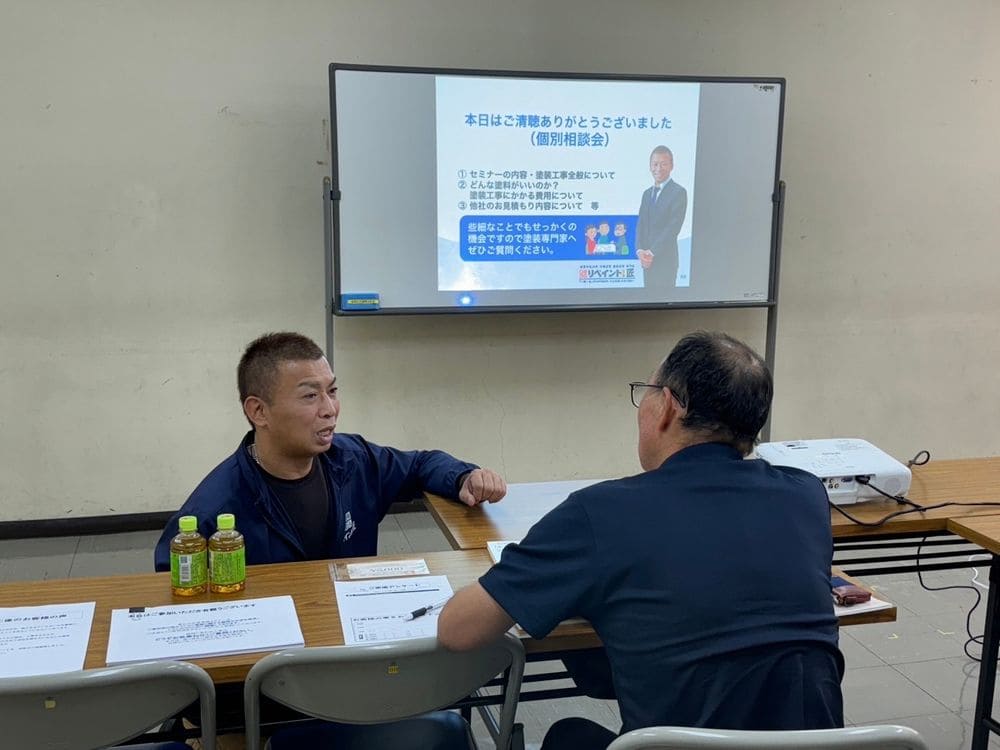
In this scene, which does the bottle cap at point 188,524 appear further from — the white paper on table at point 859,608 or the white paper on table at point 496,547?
the white paper on table at point 859,608

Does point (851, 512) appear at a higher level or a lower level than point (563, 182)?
lower

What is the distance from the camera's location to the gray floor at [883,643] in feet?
8.47

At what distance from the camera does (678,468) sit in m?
1.37

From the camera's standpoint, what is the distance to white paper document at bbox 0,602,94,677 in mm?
1432

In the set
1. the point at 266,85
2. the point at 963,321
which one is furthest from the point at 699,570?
the point at 963,321

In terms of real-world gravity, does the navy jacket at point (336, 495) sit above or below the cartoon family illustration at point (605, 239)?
below

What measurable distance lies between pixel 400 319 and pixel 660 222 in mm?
1193

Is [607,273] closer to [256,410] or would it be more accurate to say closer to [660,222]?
[660,222]

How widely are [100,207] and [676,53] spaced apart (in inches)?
97.6

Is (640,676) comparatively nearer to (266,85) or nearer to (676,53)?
(266,85)

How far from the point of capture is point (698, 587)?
4.19 feet

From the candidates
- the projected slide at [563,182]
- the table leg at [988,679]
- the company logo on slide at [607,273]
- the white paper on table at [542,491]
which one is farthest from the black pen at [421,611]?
the company logo on slide at [607,273]

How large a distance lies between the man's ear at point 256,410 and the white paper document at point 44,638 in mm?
530

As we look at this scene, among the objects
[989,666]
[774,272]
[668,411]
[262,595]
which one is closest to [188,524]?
[262,595]
